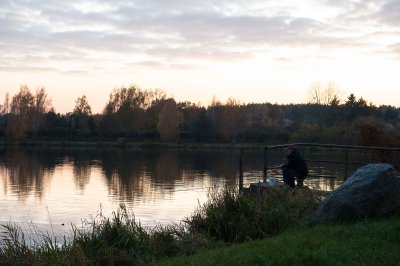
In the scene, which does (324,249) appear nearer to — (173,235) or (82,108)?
(173,235)

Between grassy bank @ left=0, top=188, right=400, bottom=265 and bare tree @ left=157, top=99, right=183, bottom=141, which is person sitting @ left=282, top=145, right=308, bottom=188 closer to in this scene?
grassy bank @ left=0, top=188, right=400, bottom=265

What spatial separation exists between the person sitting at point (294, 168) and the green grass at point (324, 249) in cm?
636

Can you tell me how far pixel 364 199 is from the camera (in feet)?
34.8

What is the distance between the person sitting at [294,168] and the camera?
1625 centimetres

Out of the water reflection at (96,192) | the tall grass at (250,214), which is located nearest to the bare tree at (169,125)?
the water reflection at (96,192)

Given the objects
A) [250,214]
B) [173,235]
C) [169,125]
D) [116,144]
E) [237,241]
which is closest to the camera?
[237,241]

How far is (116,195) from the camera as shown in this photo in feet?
91.5

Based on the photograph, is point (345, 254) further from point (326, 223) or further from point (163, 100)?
point (163, 100)

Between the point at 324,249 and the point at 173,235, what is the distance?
472 cm

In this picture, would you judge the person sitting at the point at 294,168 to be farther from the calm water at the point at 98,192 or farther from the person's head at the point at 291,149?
the calm water at the point at 98,192

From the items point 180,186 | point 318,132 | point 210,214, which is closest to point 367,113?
point 318,132

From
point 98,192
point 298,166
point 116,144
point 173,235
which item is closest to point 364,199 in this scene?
point 173,235

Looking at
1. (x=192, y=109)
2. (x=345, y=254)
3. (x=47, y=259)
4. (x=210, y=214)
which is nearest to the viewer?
(x=345, y=254)

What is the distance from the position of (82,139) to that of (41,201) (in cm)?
7312
